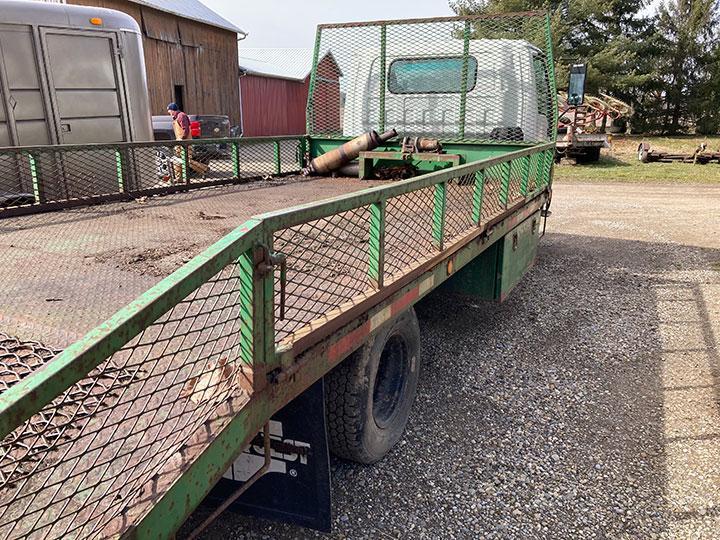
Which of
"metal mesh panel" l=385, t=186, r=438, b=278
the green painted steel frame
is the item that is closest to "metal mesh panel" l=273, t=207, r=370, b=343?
"metal mesh panel" l=385, t=186, r=438, b=278

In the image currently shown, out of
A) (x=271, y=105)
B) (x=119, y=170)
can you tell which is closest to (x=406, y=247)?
(x=119, y=170)

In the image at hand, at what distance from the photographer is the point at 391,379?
3.24m

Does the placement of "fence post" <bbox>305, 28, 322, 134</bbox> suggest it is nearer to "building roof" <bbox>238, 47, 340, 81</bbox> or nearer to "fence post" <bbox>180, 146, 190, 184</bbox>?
"fence post" <bbox>180, 146, 190, 184</bbox>

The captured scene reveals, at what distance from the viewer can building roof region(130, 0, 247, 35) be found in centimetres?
1625

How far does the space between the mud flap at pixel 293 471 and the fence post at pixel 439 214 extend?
113 cm

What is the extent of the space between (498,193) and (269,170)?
2.72 meters

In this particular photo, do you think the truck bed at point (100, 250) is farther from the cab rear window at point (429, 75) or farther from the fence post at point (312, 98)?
the cab rear window at point (429, 75)

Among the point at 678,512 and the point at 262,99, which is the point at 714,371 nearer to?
the point at 678,512

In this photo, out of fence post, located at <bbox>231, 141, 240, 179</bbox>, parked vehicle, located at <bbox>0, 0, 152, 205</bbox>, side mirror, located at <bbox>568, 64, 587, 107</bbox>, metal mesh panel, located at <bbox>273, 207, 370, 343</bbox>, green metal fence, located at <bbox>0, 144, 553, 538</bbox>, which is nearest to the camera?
green metal fence, located at <bbox>0, 144, 553, 538</bbox>

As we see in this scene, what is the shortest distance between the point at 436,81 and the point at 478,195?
9.53 ft

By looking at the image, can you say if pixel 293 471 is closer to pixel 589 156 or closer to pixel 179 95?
pixel 589 156

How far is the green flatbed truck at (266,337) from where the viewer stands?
54.1 inches

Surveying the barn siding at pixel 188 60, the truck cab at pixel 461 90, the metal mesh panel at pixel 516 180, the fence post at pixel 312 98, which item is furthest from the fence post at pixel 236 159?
the barn siding at pixel 188 60

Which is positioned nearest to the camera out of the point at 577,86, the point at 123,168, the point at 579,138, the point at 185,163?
the point at 123,168
